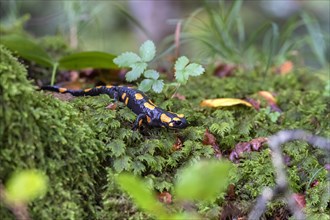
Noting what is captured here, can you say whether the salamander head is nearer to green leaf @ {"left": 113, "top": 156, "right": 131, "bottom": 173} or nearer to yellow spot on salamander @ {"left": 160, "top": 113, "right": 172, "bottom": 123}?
yellow spot on salamander @ {"left": 160, "top": 113, "right": 172, "bottom": 123}

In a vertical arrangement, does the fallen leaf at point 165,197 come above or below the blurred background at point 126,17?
below

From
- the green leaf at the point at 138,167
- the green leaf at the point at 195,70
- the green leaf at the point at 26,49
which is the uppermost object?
the green leaf at the point at 26,49

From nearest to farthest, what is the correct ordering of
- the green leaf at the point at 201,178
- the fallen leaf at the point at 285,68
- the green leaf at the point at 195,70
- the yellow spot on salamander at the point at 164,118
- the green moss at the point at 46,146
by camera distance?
the green leaf at the point at 201,178, the green moss at the point at 46,146, the yellow spot on salamander at the point at 164,118, the green leaf at the point at 195,70, the fallen leaf at the point at 285,68

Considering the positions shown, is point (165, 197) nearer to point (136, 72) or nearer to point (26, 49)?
point (136, 72)

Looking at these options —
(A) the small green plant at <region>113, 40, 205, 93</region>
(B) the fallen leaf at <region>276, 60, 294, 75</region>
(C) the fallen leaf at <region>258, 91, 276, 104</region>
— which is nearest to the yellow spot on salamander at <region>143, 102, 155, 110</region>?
(A) the small green plant at <region>113, 40, 205, 93</region>

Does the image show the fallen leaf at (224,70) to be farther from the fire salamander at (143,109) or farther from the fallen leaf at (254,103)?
the fire salamander at (143,109)

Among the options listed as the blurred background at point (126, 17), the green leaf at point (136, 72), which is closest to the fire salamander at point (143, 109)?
the green leaf at point (136, 72)

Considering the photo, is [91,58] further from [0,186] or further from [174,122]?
[0,186]
